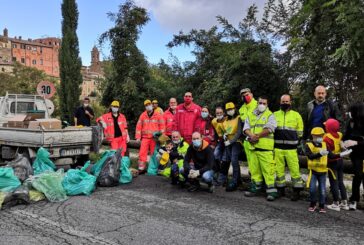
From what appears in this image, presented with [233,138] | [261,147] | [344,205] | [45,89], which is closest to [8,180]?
[233,138]

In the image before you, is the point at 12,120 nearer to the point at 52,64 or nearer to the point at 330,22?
the point at 330,22

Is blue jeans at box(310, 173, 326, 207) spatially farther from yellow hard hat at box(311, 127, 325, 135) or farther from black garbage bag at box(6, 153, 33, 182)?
black garbage bag at box(6, 153, 33, 182)

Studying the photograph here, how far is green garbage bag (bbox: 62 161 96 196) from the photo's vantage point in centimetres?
679

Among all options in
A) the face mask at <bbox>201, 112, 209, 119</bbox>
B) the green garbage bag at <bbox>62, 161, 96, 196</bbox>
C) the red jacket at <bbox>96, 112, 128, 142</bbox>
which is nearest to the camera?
the green garbage bag at <bbox>62, 161, 96, 196</bbox>

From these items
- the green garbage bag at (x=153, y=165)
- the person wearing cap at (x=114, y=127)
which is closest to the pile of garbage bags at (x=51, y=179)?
the green garbage bag at (x=153, y=165)

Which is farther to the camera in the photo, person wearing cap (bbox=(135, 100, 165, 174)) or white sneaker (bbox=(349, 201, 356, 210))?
person wearing cap (bbox=(135, 100, 165, 174))

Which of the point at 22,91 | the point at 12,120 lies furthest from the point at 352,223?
the point at 22,91

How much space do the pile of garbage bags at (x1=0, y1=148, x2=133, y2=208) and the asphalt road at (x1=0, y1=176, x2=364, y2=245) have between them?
20cm

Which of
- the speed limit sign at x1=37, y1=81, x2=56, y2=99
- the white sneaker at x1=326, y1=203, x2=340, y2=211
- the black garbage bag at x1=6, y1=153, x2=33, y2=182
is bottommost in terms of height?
the white sneaker at x1=326, y1=203, x2=340, y2=211

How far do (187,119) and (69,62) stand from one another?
12.4m

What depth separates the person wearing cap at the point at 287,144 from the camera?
21.3 feet

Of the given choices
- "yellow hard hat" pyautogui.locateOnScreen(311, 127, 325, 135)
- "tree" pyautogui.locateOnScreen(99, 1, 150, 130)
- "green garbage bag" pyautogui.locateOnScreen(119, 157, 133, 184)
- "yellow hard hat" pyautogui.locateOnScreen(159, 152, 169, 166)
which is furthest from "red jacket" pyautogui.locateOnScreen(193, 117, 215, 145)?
"tree" pyautogui.locateOnScreen(99, 1, 150, 130)

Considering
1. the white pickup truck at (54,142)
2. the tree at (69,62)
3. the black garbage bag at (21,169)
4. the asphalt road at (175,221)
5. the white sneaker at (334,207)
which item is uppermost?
the tree at (69,62)

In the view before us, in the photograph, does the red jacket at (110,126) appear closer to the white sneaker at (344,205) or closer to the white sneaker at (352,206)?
the white sneaker at (344,205)
